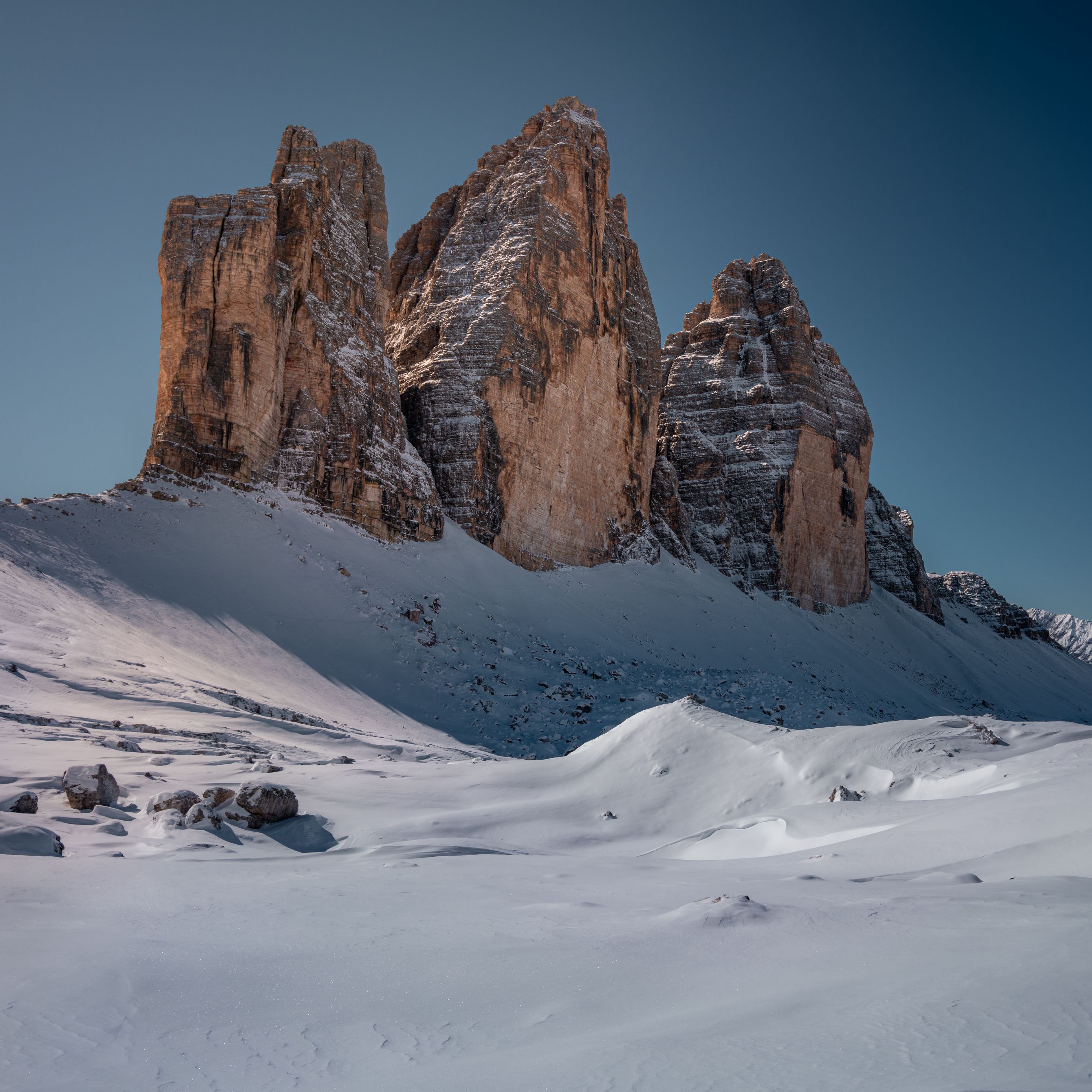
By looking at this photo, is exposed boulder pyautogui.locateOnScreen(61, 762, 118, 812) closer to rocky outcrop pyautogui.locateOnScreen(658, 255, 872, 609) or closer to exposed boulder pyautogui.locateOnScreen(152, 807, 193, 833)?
exposed boulder pyautogui.locateOnScreen(152, 807, 193, 833)

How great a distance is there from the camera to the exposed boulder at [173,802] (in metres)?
5.35

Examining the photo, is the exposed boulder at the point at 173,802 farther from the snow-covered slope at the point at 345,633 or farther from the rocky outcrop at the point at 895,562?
the rocky outcrop at the point at 895,562

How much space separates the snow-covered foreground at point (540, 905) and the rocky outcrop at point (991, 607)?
239ft

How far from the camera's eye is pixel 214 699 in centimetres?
1241

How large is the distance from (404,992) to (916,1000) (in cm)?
152

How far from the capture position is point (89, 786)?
17.7 ft

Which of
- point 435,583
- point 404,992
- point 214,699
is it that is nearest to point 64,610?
point 214,699

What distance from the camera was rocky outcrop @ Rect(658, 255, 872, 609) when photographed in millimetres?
47375

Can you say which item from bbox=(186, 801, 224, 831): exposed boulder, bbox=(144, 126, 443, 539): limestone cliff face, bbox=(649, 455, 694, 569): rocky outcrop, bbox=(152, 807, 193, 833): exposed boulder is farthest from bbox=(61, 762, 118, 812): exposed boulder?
bbox=(649, 455, 694, 569): rocky outcrop

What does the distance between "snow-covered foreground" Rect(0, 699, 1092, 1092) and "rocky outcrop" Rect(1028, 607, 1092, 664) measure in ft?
559

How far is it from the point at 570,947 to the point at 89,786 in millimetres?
4224

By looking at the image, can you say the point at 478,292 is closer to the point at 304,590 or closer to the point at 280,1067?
the point at 304,590

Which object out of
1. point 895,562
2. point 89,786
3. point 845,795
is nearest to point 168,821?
point 89,786

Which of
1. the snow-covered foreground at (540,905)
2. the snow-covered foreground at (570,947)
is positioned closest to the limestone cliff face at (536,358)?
the snow-covered foreground at (540,905)
